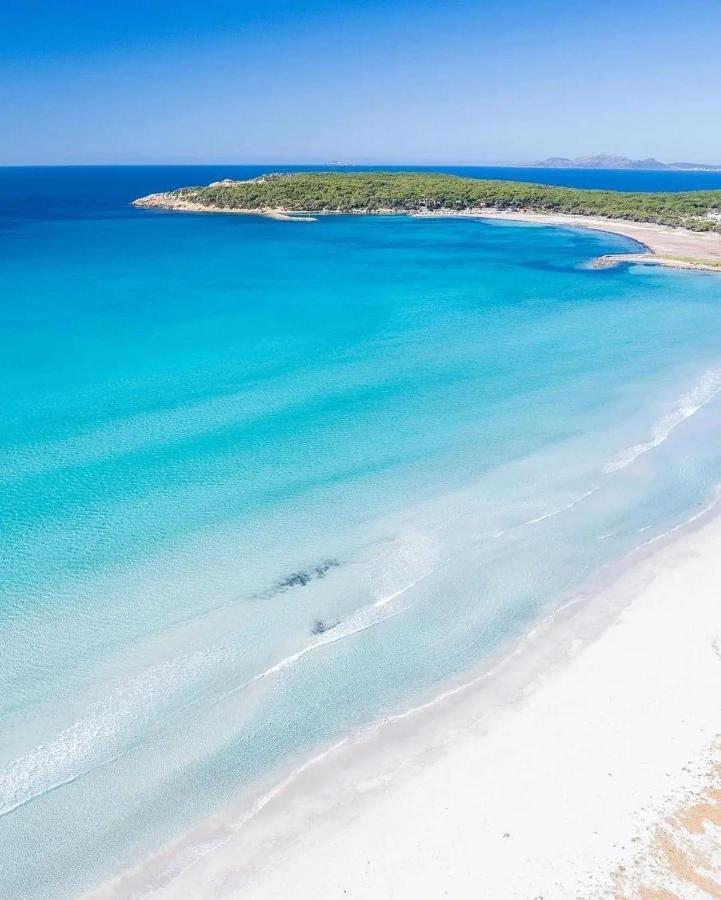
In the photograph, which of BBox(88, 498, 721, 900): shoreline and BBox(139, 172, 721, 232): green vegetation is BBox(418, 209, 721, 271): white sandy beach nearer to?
BBox(139, 172, 721, 232): green vegetation

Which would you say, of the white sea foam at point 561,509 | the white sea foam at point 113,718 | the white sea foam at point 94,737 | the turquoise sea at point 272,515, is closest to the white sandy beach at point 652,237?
the turquoise sea at point 272,515

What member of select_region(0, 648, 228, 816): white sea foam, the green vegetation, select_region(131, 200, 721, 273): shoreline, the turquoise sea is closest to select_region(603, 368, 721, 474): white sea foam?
the turquoise sea

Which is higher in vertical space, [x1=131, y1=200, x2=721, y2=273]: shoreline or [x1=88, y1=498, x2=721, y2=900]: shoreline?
[x1=131, y1=200, x2=721, y2=273]: shoreline

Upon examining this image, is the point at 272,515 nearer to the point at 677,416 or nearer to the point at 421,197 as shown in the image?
the point at 677,416

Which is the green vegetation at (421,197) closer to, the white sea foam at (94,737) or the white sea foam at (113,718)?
the white sea foam at (113,718)

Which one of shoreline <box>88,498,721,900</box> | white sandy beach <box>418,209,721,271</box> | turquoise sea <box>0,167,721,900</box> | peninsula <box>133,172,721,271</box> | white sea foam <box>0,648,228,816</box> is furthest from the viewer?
peninsula <box>133,172,721,271</box>

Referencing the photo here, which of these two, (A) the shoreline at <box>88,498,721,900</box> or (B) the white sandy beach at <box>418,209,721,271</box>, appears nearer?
(A) the shoreline at <box>88,498,721,900</box>
